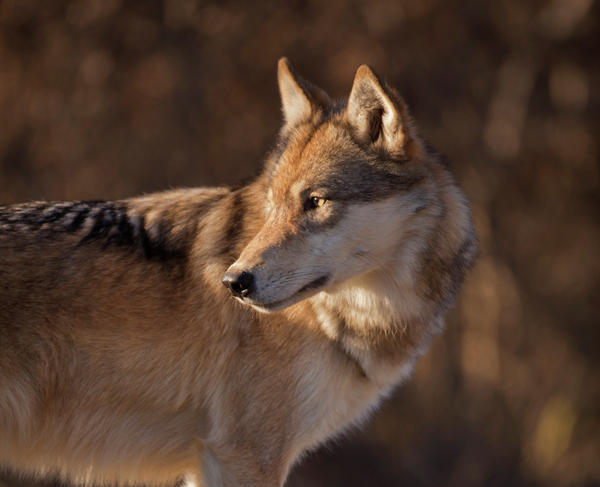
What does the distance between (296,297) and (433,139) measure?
21.7 ft

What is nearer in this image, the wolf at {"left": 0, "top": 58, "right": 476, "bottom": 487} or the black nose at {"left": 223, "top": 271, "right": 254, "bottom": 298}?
the black nose at {"left": 223, "top": 271, "right": 254, "bottom": 298}

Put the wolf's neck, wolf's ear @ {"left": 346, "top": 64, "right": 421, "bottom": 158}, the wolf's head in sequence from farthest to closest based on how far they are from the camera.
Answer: the wolf's neck < wolf's ear @ {"left": 346, "top": 64, "right": 421, "bottom": 158} < the wolf's head

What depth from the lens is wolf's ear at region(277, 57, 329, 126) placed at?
4.61m

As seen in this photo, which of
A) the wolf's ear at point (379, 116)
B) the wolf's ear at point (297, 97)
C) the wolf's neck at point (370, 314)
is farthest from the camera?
the wolf's ear at point (297, 97)

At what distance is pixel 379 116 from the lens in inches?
167

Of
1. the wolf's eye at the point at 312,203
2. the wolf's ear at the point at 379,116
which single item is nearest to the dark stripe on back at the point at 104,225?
the wolf's eye at the point at 312,203

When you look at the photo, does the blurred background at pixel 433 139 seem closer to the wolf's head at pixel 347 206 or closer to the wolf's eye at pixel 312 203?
the wolf's head at pixel 347 206

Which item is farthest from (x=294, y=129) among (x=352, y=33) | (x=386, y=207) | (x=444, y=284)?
(x=352, y=33)

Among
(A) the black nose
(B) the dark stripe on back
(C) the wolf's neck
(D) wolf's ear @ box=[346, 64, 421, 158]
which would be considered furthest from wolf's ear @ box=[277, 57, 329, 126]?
(A) the black nose

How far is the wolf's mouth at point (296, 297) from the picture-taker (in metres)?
3.90

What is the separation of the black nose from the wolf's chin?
7cm

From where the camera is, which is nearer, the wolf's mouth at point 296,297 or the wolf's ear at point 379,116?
the wolf's mouth at point 296,297

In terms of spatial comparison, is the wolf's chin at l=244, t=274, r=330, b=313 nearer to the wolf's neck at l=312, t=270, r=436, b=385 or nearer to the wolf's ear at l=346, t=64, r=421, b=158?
the wolf's neck at l=312, t=270, r=436, b=385

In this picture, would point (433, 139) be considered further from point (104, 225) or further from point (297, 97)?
point (104, 225)
